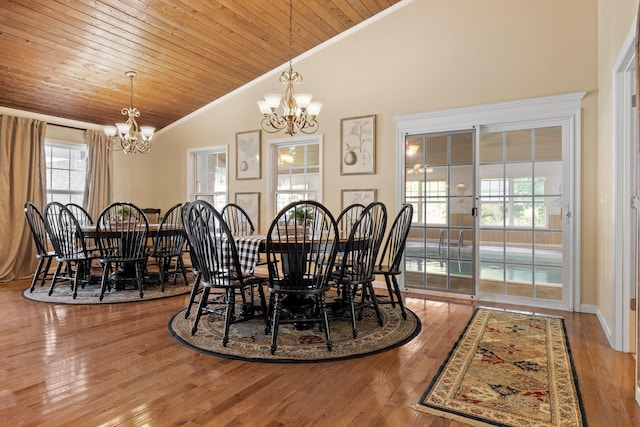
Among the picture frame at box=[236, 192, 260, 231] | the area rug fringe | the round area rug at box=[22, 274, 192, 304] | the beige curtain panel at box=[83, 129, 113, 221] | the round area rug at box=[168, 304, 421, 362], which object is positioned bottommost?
the area rug fringe

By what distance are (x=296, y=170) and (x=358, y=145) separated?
1112mm

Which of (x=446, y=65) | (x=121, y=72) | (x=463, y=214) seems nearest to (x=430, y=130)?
(x=446, y=65)

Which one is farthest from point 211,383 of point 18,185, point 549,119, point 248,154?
point 18,185

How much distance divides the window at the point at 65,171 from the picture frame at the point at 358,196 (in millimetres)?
4165

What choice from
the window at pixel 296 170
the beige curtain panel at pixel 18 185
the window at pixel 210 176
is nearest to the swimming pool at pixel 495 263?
the window at pixel 296 170

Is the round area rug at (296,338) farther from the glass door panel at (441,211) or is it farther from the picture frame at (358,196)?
the picture frame at (358,196)

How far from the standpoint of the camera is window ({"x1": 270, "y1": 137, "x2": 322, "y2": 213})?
215 inches

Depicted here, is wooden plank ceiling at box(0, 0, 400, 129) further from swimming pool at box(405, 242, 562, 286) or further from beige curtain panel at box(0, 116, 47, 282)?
swimming pool at box(405, 242, 562, 286)

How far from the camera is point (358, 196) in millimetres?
4953

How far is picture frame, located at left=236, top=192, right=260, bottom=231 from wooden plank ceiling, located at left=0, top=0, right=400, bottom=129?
165 centimetres

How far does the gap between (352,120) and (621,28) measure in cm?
286

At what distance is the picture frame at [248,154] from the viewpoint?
5820 mm

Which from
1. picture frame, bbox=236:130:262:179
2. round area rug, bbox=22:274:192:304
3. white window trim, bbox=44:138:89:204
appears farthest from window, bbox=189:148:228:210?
round area rug, bbox=22:274:192:304

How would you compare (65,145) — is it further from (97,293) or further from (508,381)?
(508,381)
